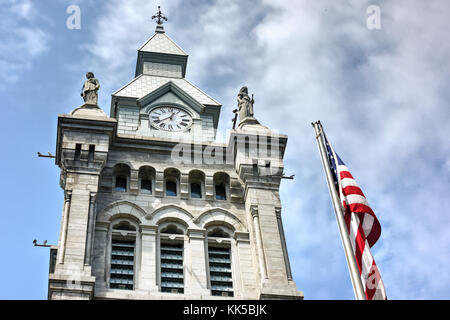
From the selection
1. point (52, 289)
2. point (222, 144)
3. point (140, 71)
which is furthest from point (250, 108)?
point (52, 289)

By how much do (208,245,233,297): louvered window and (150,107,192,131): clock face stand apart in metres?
9.70

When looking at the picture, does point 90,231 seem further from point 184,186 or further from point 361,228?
point 361,228

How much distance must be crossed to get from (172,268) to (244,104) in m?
11.4

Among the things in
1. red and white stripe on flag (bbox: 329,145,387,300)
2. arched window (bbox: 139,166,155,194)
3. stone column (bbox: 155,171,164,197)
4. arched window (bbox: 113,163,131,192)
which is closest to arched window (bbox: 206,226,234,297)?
stone column (bbox: 155,171,164,197)

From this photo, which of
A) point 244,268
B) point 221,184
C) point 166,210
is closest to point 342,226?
point 244,268

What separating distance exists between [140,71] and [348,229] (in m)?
26.7

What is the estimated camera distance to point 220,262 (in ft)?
109

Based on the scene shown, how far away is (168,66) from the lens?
4747cm

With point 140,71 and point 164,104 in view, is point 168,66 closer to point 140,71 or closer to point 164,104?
point 140,71

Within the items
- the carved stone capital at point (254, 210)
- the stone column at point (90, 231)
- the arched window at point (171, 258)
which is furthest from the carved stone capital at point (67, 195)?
the carved stone capital at point (254, 210)

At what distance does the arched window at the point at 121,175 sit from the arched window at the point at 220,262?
502cm

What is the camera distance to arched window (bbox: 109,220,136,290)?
3111 centimetres
